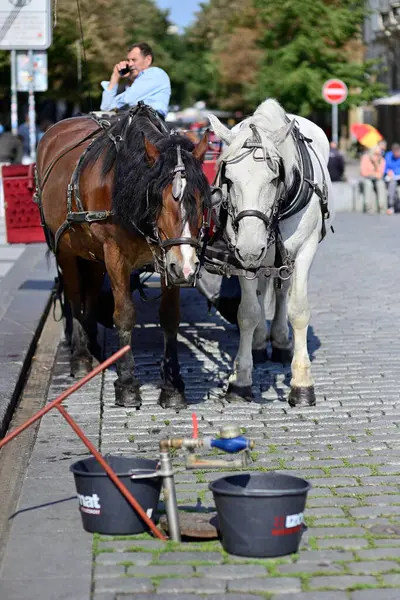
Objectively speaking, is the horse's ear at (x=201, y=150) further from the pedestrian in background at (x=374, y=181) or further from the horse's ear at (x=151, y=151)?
the pedestrian in background at (x=374, y=181)

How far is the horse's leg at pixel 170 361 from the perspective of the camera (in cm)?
755

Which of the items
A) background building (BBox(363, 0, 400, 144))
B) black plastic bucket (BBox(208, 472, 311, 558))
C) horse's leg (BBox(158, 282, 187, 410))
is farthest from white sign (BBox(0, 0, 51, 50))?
background building (BBox(363, 0, 400, 144))

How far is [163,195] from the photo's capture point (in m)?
6.38

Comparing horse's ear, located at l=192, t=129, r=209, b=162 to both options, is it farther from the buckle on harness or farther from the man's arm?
the man's arm

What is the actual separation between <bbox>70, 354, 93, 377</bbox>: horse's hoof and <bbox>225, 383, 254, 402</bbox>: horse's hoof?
1391mm

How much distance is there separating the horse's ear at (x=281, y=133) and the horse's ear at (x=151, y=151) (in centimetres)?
86

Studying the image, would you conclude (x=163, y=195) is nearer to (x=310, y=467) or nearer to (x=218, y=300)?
(x=310, y=467)

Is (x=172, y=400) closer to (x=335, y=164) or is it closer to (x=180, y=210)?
(x=180, y=210)

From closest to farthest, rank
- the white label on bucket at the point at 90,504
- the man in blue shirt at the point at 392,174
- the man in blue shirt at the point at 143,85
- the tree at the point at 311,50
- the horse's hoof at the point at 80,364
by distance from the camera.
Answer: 1. the white label on bucket at the point at 90,504
2. the horse's hoof at the point at 80,364
3. the man in blue shirt at the point at 143,85
4. the man in blue shirt at the point at 392,174
5. the tree at the point at 311,50

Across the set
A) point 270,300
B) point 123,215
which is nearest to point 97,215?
point 123,215

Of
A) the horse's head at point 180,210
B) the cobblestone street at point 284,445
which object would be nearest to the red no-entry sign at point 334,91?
the cobblestone street at point 284,445

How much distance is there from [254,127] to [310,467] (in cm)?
216

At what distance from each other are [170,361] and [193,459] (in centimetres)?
271

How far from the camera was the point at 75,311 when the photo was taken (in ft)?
29.2
